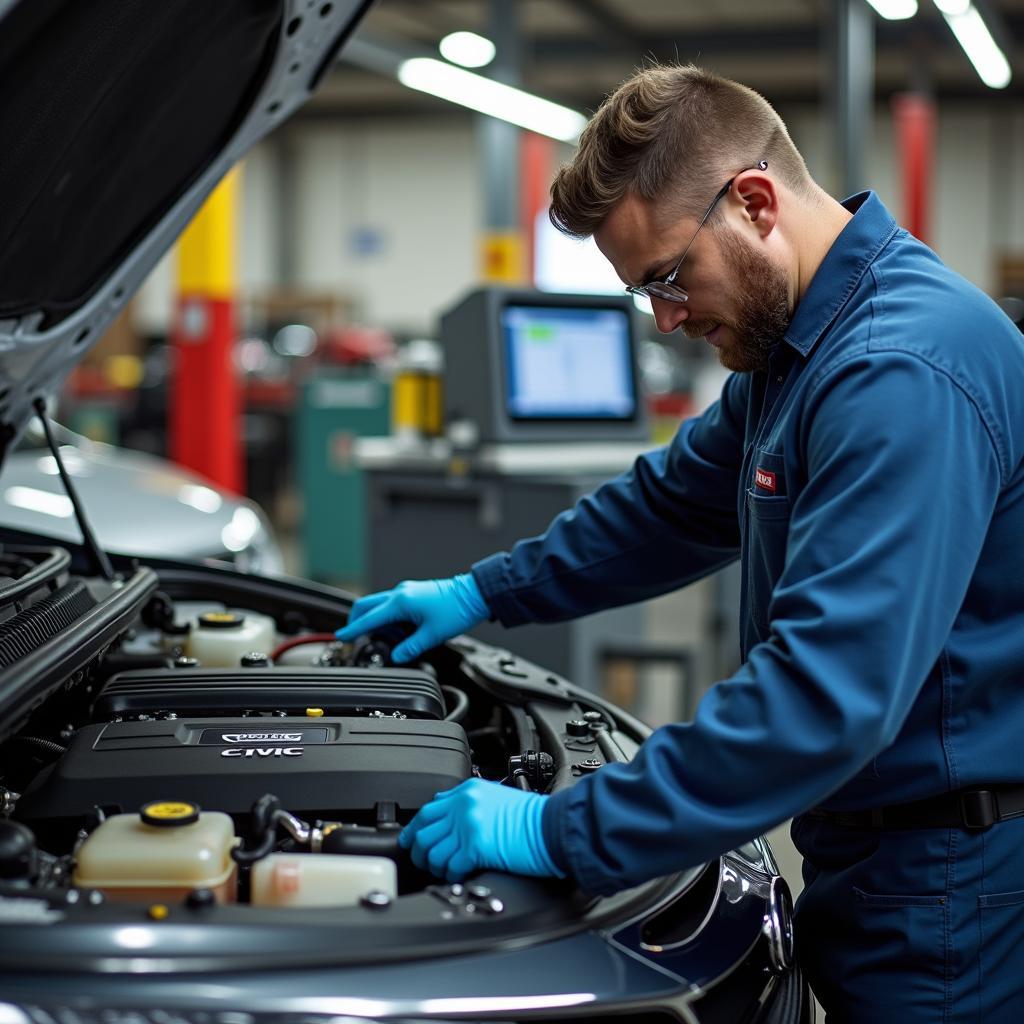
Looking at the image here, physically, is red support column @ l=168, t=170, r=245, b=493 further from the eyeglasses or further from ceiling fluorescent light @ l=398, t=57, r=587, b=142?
the eyeglasses

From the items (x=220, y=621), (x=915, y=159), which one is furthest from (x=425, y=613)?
(x=915, y=159)

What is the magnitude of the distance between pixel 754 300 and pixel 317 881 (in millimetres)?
726

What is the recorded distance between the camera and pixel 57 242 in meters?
1.64

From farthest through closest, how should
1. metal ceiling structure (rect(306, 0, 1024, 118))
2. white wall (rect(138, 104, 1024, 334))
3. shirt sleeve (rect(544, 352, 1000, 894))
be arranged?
1. white wall (rect(138, 104, 1024, 334))
2. metal ceiling structure (rect(306, 0, 1024, 118))
3. shirt sleeve (rect(544, 352, 1000, 894))

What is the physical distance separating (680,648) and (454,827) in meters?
2.40

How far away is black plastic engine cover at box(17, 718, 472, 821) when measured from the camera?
4.02ft

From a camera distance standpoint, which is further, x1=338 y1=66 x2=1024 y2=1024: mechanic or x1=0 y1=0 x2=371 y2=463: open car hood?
x1=0 y1=0 x2=371 y2=463: open car hood

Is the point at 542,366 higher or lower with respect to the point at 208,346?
lower

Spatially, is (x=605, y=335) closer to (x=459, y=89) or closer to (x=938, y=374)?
(x=938, y=374)

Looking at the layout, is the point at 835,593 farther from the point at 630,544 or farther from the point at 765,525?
the point at 630,544

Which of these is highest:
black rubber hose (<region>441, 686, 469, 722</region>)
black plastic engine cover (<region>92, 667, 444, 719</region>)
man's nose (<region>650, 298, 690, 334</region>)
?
man's nose (<region>650, 298, 690, 334</region>)

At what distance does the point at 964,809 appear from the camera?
4.03ft

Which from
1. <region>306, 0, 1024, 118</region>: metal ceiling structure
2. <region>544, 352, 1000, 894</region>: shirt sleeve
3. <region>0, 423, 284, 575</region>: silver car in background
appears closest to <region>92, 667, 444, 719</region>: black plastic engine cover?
<region>544, 352, 1000, 894</region>: shirt sleeve

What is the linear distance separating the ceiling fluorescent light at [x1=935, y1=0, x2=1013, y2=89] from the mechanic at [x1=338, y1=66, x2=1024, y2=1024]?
663 centimetres
